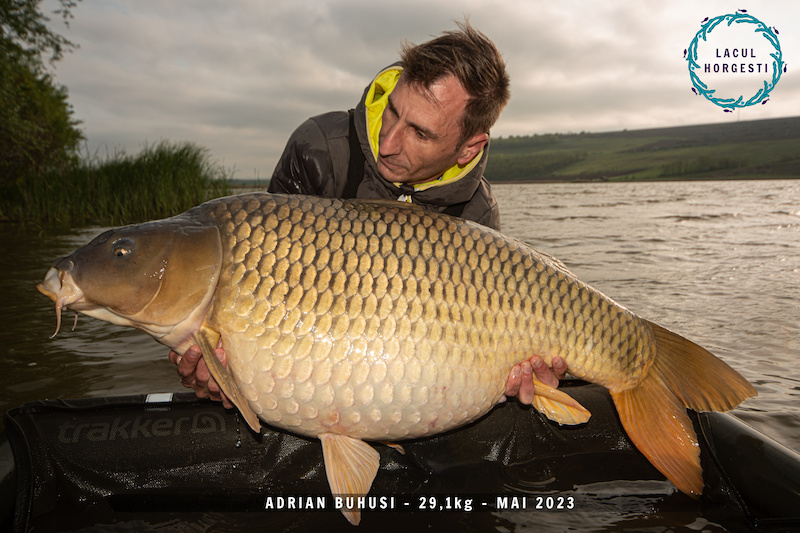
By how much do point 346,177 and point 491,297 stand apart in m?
1.12

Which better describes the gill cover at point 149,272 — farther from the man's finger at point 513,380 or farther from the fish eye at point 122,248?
the man's finger at point 513,380

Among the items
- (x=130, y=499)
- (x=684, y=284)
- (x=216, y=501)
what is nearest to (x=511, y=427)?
(x=216, y=501)

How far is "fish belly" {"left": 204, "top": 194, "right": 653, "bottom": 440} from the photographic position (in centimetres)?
149

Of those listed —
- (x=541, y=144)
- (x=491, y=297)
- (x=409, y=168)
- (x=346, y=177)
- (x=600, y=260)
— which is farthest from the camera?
(x=541, y=144)

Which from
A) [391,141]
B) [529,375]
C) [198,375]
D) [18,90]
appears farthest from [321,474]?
[18,90]

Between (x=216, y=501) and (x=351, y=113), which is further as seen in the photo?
(x=351, y=113)

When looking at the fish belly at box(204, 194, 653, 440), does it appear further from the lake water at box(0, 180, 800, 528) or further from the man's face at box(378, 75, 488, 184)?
the lake water at box(0, 180, 800, 528)

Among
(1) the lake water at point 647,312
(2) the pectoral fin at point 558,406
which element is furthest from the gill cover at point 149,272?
(1) the lake water at point 647,312

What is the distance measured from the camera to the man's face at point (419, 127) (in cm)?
222

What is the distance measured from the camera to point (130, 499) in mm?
1613

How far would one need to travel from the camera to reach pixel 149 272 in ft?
5.06

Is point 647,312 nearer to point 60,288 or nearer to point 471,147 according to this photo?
point 471,147

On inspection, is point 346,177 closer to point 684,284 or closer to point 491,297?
point 491,297

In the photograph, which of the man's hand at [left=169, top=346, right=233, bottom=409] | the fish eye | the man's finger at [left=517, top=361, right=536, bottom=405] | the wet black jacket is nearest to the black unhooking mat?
the man's hand at [left=169, top=346, right=233, bottom=409]
